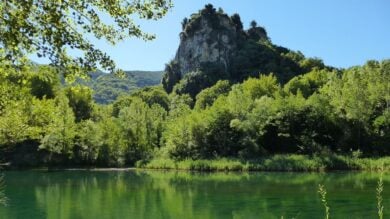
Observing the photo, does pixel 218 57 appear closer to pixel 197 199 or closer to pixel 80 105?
pixel 80 105

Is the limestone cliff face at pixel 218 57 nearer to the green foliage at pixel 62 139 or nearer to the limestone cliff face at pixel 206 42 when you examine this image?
the limestone cliff face at pixel 206 42

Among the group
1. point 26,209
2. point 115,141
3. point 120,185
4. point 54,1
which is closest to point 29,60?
point 54,1

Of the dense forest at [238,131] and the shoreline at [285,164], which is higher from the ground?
the dense forest at [238,131]

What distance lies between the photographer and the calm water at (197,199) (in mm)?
24438

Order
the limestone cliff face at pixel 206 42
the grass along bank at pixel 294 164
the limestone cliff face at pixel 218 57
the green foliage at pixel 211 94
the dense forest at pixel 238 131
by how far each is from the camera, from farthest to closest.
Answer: the limestone cliff face at pixel 206 42 < the limestone cliff face at pixel 218 57 < the green foliage at pixel 211 94 < the dense forest at pixel 238 131 < the grass along bank at pixel 294 164

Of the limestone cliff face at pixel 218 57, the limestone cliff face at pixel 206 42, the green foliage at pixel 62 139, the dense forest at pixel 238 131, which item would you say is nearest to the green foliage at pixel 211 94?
the limestone cliff face at pixel 218 57

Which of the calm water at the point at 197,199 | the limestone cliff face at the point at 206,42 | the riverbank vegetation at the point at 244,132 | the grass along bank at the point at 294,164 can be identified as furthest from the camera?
the limestone cliff face at the point at 206,42

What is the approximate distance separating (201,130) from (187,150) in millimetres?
3087

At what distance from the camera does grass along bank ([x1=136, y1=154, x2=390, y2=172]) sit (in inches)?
1950

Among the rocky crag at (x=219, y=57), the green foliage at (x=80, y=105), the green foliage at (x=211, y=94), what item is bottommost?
the green foliage at (x=80, y=105)

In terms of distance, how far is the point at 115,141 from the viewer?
2640 inches

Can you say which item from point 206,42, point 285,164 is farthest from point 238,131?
point 206,42

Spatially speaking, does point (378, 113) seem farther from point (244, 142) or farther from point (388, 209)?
point (388, 209)

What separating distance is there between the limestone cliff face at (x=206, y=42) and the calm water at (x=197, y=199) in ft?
257
